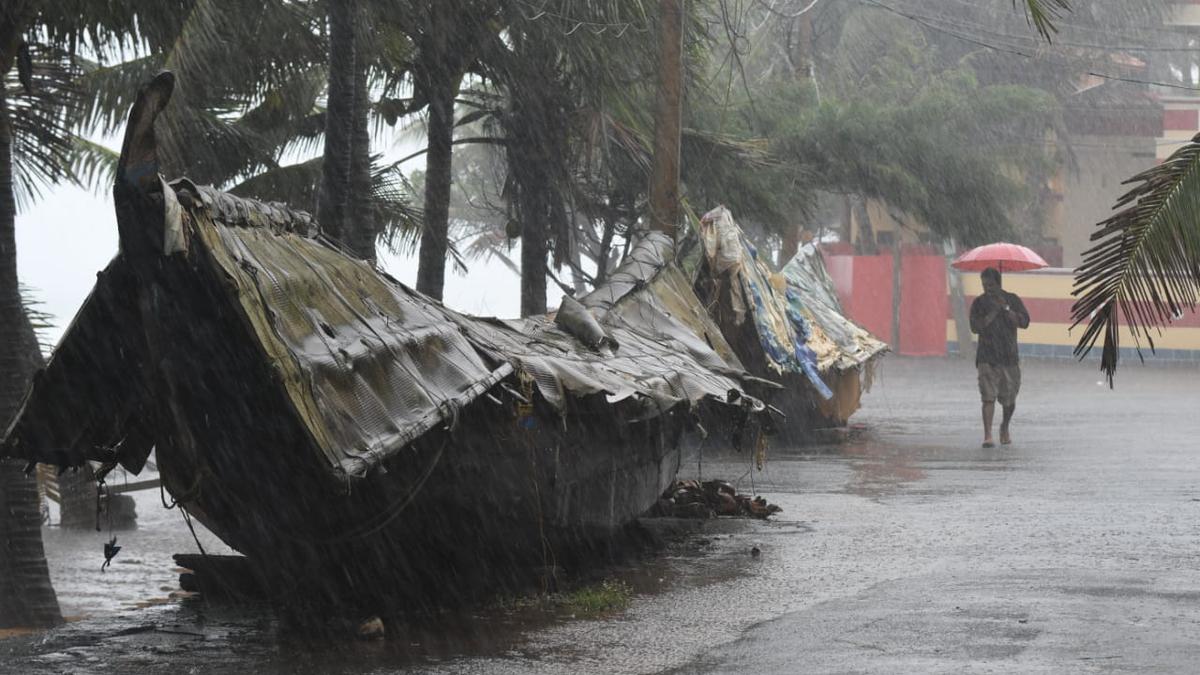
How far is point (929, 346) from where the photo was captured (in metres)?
41.0

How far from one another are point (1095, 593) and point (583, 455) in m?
3.15

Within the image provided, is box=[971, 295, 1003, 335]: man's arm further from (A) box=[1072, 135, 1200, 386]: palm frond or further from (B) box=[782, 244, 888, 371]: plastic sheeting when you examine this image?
(A) box=[1072, 135, 1200, 386]: palm frond

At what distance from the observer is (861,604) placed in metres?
9.07

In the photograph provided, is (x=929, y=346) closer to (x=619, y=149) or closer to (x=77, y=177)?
(x=619, y=149)

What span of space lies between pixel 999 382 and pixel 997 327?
0.69m

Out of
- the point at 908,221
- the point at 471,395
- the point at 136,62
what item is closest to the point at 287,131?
the point at 136,62

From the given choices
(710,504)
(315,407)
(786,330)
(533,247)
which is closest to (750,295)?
(786,330)

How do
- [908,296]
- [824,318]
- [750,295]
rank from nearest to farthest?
[750,295], [824,318], [908,296]

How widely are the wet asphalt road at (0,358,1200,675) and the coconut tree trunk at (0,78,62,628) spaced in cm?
121

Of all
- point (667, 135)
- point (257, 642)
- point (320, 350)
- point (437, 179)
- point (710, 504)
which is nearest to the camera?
point (320, 350)

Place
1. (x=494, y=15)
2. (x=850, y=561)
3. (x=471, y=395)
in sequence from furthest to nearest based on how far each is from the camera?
1. (x=494, y=15)
2. (x=850, y=561)
3. (x=471, y=395)

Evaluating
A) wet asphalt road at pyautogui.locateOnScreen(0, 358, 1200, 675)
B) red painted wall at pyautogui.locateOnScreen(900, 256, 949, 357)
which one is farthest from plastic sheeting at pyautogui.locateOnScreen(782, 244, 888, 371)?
red painted wall at pyautogui.locateOnScreen(900, 256, 949, 357)

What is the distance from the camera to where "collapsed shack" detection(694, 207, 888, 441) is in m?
17.9

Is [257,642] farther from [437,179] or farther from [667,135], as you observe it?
[667,135]
